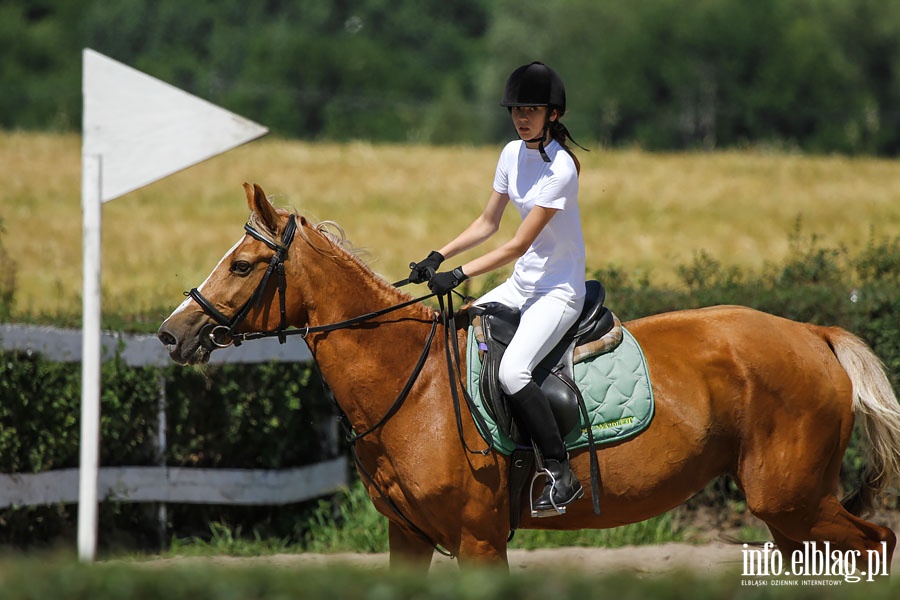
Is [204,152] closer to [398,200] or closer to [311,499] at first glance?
[311,499]

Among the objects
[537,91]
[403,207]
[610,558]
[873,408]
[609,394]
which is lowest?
[610,558]

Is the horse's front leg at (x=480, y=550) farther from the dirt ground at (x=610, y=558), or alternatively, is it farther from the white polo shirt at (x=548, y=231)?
the dirt ground at (x=610, y=558)

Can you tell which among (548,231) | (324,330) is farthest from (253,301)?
(548,231)

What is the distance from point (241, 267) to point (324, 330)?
493 mm

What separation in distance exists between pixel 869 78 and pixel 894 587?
71.8 metres

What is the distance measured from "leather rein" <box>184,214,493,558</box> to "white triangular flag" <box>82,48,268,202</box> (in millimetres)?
498

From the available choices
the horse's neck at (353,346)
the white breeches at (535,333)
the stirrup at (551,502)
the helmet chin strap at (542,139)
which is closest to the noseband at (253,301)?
the horse's neck at (353,346)

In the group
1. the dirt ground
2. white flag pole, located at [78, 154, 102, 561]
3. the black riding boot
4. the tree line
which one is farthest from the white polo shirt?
the tree line

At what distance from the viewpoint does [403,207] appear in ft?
62.3

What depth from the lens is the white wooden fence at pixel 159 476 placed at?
776 cm

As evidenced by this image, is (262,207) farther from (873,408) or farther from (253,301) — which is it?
(873,408)

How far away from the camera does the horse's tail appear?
19.5 feet

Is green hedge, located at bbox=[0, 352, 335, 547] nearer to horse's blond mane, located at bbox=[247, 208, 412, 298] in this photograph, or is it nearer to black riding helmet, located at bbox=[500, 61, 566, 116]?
horse's blond mane, located at bbox=[247, 208, 412, 298]

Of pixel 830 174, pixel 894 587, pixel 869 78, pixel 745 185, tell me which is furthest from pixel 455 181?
pixel 869 78
